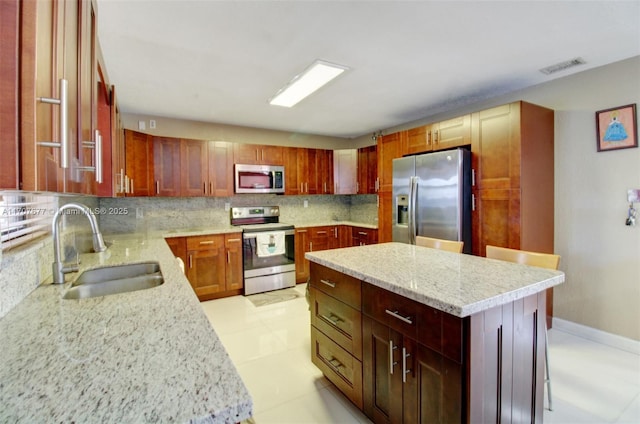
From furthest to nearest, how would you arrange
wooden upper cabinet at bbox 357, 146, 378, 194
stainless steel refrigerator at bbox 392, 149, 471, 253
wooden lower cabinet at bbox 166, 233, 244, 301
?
wooden upper cabinet at bbox 357, 146, 378, 194 < wooden lower cabinet at bbox 166, 233, 244, 301 < stainless steel refrigerator at bbox 392, 149, 471, 253

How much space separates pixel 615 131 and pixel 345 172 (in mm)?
3322

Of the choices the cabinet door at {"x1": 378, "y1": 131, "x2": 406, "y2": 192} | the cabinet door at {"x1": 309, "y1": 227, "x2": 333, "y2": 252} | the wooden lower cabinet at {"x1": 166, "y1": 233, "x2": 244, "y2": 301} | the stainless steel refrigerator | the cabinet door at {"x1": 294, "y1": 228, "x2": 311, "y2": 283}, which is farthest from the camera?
the cabinet door at {"x1": 309, "y1": 227, "x2": 333, "y2": 252}

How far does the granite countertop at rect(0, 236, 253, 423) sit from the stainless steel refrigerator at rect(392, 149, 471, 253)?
2.70 m

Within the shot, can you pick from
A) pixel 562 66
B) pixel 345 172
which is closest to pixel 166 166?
pixel 345 172

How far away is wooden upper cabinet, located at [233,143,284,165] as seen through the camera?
170 inches

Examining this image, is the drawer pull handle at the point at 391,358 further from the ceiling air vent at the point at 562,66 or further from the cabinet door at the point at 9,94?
the ceiling air vent at the point at 562,66

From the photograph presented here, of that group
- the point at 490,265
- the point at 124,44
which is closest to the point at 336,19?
the point at 124,44

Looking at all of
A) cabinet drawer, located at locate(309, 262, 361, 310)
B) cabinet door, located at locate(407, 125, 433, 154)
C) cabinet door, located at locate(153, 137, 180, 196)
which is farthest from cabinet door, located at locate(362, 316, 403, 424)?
cabinet door, located at locate(153, 137, 180, 196)

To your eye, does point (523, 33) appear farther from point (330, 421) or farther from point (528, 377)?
point (330, 421)

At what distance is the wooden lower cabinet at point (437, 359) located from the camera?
123 centimetres

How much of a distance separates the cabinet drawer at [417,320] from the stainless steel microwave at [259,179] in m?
3.08

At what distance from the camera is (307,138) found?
534 cm

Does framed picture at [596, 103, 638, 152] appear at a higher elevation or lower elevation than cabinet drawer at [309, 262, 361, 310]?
higher

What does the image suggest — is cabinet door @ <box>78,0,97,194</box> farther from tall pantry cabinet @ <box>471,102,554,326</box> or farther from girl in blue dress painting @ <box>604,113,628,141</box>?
girl in blue dress painting @ <box>604,113,628,141</box>
